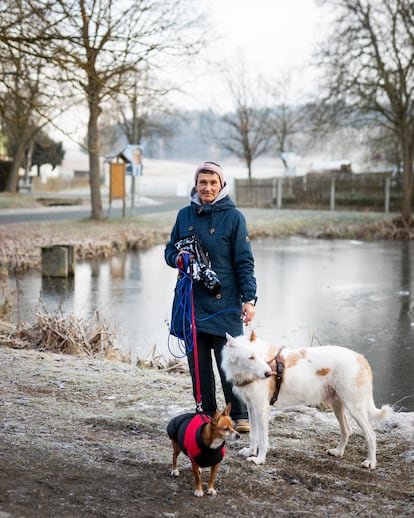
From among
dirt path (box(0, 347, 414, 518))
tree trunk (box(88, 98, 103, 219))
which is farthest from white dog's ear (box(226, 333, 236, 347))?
tree trunk (box(88, 98, 103, 219))

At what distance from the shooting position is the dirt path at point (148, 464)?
4.44m

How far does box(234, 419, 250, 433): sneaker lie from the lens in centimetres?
603

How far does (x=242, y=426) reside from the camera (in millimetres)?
6035

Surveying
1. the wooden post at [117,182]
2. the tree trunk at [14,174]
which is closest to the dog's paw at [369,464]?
the wooden post at [117,182]

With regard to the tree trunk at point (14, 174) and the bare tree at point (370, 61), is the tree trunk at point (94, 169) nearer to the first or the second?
the bare tree at point (370, 61)

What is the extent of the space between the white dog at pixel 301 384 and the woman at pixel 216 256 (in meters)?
0.49

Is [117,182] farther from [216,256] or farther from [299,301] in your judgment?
[216,256]

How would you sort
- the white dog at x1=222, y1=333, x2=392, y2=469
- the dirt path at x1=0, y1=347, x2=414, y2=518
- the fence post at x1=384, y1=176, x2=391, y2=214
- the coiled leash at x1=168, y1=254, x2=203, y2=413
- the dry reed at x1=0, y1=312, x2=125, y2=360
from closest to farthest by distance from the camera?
the dirt path at x1=0, y1=347, x2=414, y2=518 < the white dog at x1=222, y1=333, x2=392, y2=469 < the coiled leash at x1=168, y1=254, x2=203, y2=413 < the dry reed at x1=0, y1=312, x2=125, y2=360 < the fence post at x1=384, y1=176, x2=391, y2=214

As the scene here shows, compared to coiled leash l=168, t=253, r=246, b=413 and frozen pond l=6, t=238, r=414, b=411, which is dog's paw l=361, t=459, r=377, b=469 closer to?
coiled leash l=168, t=253, r=246, b=413

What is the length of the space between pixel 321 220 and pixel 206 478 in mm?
28276

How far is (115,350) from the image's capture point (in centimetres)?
963

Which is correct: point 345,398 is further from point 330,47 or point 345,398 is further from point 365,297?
point 330,47

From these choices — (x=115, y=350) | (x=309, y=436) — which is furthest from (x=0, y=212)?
(x=309, y=436)

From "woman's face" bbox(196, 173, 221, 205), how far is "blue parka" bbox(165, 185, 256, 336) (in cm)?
4
